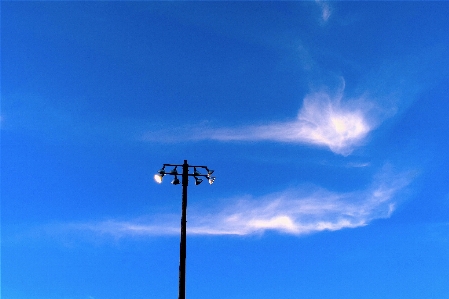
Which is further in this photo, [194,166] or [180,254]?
[194,166]

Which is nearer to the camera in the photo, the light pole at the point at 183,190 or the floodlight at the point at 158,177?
the light pole at the point at 183,190

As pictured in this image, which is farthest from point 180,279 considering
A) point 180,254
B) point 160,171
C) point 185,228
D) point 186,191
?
point 160,171

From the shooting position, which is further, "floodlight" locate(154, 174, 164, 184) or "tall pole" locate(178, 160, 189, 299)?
"floodlight" locate(154, 174, 164, 184)

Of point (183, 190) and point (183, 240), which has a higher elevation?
point (183, 190)

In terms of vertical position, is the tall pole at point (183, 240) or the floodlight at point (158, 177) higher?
the floodlight at point (158, 177)

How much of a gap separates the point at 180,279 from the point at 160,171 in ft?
11.5

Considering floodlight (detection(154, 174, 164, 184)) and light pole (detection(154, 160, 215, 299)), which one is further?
floodlight (detection(154, 174, 164, 184))

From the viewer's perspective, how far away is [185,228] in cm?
→ 1040

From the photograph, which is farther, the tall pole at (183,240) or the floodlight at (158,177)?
the floodlight at (158,177)

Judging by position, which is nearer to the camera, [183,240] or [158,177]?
[183,240]

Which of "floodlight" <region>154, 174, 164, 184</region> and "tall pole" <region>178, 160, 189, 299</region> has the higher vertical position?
"floodlight" <region>154, 174, 164, 184</region>

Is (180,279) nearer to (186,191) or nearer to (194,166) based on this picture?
(186,191)

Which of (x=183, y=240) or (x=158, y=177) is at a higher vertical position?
(x=158, y=177)

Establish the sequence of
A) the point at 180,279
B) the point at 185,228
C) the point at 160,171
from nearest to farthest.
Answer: the point at 180,279
the point at 185,228
the point at 160,171
